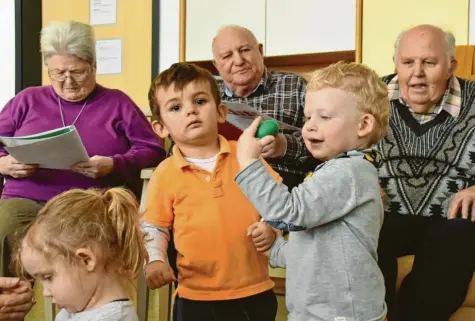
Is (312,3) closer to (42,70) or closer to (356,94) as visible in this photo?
(42,70)

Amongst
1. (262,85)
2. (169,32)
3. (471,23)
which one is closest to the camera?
(262,85)

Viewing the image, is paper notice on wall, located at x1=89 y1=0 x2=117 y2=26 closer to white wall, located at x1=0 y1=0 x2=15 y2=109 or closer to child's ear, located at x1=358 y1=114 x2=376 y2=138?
white wall, located at x1=0 y1=0 x2=15 y2=109

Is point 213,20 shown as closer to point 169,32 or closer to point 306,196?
point 169,32

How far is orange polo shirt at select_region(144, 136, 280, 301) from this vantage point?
1280 mm

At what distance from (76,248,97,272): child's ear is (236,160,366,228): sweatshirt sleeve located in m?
0.28

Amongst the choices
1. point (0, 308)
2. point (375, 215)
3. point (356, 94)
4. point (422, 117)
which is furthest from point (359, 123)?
point (0, 308)

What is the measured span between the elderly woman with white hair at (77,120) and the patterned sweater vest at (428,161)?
718 millimetres

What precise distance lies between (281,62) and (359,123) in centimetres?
258

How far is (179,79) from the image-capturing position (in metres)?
1.34

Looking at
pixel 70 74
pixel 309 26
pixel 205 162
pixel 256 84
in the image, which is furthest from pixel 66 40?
pixel 309 26

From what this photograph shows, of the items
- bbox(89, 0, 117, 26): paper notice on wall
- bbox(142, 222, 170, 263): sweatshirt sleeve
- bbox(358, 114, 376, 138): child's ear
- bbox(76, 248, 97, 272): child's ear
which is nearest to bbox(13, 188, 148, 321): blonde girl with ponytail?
bbox(76, 248, 97, 272): child's ear

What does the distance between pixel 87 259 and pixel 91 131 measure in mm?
886

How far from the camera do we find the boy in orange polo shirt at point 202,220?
128 cm

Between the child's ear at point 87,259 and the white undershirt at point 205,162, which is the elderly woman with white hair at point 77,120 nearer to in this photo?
the white undershirt at point 205,162
